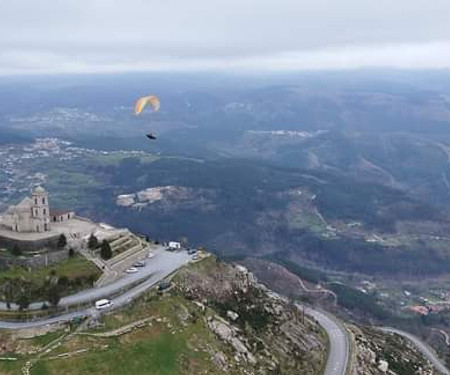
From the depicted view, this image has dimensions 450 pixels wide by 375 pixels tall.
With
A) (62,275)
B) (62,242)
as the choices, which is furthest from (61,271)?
(62,242)

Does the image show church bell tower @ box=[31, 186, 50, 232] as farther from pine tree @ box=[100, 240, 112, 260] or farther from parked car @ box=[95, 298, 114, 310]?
parked car @ box=[95, 298, 114, 310]

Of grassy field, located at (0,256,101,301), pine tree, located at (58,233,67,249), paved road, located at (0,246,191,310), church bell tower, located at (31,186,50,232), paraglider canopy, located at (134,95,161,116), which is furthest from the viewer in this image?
church bell tower, located at (31,186,50,232)

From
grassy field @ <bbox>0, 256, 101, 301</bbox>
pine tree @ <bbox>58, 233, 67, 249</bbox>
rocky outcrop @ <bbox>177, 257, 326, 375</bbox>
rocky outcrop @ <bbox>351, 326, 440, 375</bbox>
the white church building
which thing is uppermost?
the white church building

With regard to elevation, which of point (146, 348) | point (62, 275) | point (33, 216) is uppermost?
point (33, 216)

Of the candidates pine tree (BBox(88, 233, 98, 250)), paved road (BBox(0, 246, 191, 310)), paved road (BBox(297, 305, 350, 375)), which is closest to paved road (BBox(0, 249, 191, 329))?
paved road (BBox(0, 246, 191, 310))

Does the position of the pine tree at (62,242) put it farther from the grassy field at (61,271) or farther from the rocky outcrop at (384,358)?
the rocky outcrop at (384,358)

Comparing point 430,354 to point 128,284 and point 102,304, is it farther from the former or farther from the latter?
point 102,304

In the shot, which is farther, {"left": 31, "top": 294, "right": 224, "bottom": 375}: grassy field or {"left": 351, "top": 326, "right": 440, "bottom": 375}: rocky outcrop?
{"left": 351, "top": 326, "right": 440, "bottom": 375}: rocky outcrop
